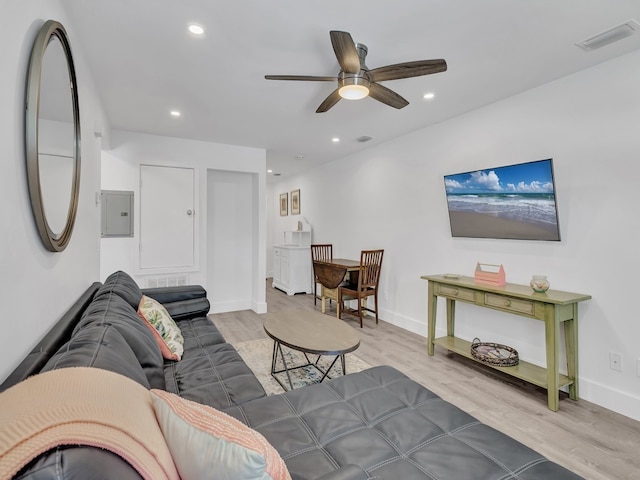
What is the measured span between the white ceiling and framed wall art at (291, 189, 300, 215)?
353cm

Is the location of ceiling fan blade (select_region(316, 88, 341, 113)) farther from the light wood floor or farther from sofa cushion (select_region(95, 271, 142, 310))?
the light wood floor

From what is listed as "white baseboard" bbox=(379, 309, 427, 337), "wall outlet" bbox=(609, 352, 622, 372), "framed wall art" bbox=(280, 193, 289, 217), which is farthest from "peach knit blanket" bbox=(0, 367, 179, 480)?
"framed wall art" bbox=(280, 193, 289, 217)

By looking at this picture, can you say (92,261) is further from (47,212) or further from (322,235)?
(322,235)

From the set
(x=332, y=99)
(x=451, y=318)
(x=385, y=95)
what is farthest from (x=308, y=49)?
(x=451, y=318)

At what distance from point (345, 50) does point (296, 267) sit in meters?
4.83

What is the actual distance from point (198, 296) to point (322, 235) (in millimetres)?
3391

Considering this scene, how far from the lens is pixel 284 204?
7711 millimetres

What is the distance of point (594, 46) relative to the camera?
7.06 feet

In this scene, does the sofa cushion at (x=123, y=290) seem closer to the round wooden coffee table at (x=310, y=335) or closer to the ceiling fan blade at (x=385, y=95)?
the round wooden coffee table at (x=310, y=335)

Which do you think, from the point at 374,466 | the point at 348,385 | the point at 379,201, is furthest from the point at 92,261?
the point at 379,201

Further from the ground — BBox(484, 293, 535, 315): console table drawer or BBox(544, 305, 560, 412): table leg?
BBox(484, 293, 535, 315): console table drawer

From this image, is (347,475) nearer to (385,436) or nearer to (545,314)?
(385,436)

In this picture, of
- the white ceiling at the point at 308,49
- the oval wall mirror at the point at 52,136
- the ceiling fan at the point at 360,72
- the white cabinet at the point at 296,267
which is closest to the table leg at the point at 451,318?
the white ceiling at the point at 308,49

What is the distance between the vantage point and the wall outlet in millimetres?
2293
